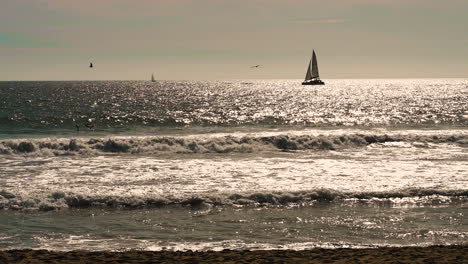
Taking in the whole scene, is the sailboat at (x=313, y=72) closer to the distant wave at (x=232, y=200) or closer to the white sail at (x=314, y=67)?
the white sail at (x=314, y=67)

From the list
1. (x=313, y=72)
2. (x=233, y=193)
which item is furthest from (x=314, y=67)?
(x=233, y=193)

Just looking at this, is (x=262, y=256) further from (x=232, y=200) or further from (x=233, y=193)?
(x=233, y=193)

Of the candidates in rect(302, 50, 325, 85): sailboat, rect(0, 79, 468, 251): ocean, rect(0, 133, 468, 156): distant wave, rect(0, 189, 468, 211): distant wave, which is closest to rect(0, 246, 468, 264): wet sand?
rect(0, 79, 468, 251): ocean

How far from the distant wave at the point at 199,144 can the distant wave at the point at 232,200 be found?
1720cm

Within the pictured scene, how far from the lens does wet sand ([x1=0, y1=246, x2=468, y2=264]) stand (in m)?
13.1

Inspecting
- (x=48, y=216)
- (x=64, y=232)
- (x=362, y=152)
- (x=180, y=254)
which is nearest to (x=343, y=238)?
(x=180, y=254)

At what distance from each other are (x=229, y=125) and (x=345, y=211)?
46286mm

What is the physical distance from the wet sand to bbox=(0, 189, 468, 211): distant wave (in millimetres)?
6593

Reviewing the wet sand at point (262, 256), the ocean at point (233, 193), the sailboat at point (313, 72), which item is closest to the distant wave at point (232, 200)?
the ocean at point (233, 193)

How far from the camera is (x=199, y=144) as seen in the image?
1638 inches

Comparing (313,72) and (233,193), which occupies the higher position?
(313,72)

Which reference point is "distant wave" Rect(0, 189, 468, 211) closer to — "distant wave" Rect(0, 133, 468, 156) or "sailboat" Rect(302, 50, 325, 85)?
"distant wave" Rect(0, 133, 468, 156)

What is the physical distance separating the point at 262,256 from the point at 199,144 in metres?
28.3

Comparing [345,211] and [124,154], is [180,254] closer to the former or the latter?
[345,211]
